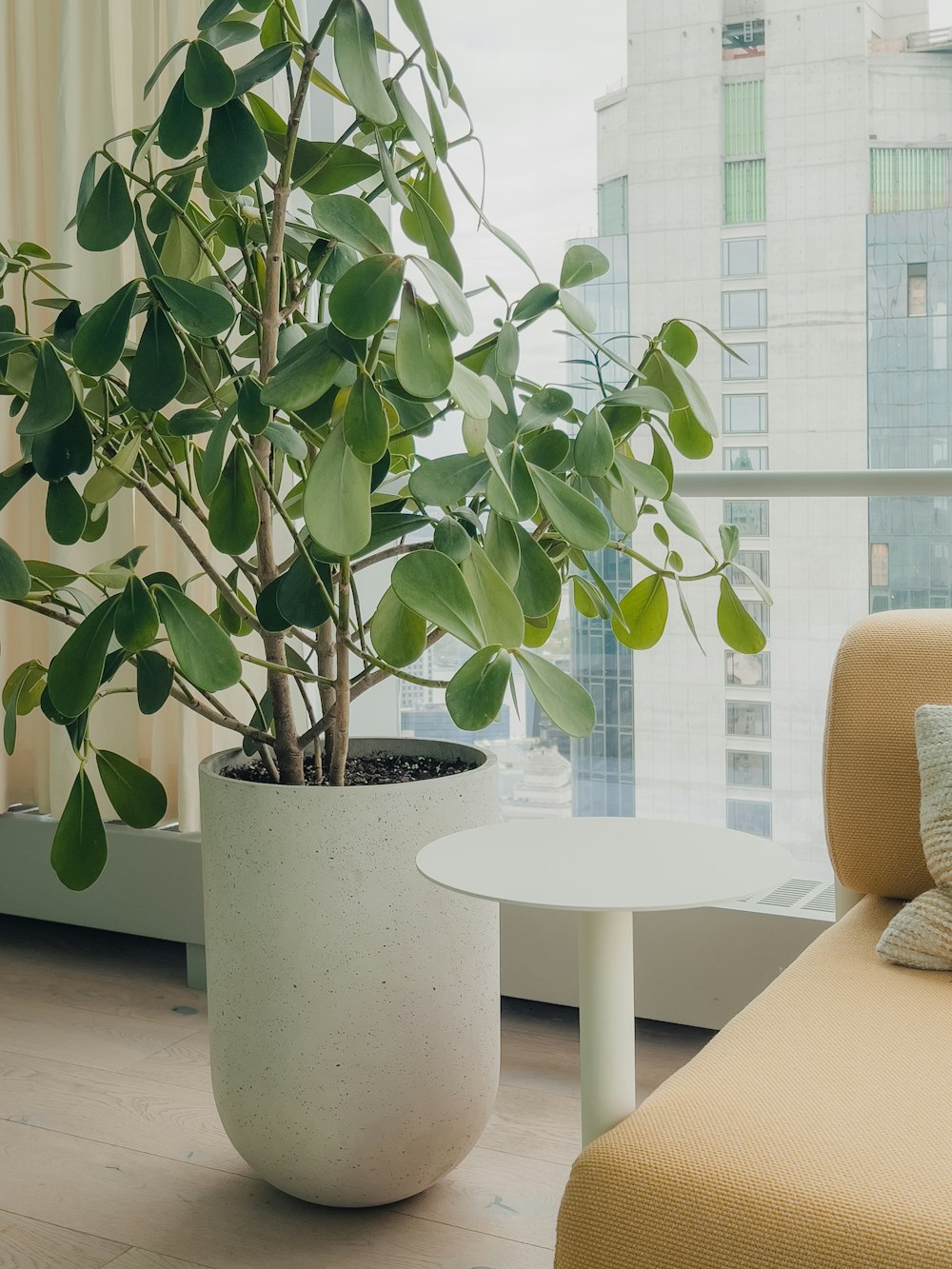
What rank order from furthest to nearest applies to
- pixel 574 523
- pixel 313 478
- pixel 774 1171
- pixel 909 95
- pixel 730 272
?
1. pixel 730 272
2. pixel 909 95
3. pixel 574 523
4. pixel 313 478
5. pixel 774 1171

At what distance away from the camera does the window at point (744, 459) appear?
210 cm

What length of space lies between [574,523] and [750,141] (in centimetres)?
116

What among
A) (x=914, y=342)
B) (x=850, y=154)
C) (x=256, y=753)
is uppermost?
(x=850, y=154)

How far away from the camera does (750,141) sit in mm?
2080

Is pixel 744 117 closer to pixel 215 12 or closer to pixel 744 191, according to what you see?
pixel 744 191

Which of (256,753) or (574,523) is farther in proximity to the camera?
(256,753)

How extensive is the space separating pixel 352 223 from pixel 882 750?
842 mm

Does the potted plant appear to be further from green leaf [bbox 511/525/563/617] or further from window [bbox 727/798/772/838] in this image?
window [bbox 727/798/772/838]

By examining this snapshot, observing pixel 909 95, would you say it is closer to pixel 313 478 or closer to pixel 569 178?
pixel 569 178

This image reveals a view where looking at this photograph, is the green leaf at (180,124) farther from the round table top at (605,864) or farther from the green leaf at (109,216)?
the round table top at (605,864)

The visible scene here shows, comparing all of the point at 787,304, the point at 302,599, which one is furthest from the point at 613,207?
the point at 302,599

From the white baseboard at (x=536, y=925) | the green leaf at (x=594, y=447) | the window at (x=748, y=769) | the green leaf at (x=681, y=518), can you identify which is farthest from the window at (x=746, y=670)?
the green leaf at (x=594, y=447)

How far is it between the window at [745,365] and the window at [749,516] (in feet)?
0.68

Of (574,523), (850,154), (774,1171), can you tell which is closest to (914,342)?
Result: (850,154)
